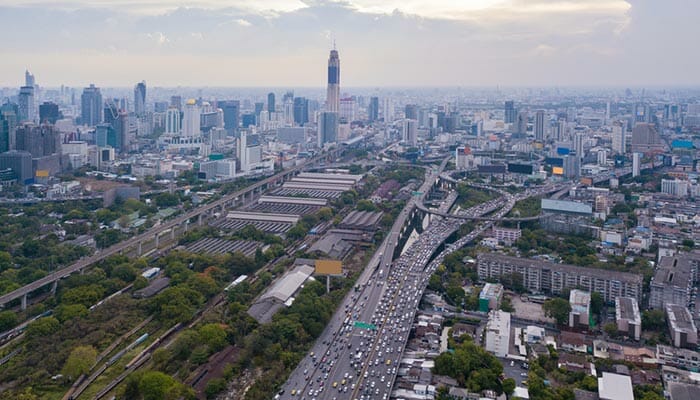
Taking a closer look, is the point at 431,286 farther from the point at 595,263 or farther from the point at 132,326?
the point at 132,326

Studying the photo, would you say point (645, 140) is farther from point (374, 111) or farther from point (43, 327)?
point (43, 327)

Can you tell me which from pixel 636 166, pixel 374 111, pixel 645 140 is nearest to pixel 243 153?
pixel 636 166

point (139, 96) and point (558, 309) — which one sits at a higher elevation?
point (139, 96)

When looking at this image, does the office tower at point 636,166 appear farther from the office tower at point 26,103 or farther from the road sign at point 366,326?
the office tower at point 26,103

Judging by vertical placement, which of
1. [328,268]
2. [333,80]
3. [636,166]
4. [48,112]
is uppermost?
[333,80]

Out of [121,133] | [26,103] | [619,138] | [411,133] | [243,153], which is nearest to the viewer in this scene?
[243,153]
